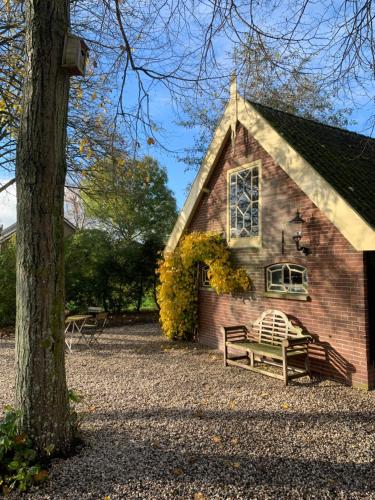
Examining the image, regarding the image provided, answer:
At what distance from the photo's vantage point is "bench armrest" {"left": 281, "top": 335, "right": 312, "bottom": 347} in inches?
268

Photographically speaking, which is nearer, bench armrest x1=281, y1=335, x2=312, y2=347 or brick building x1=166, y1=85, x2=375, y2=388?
brick building x1=166, y1=85, x2=375, y2=388

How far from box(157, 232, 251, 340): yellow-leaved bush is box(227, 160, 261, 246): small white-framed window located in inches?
21.6

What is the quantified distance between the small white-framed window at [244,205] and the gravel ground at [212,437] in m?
3.23

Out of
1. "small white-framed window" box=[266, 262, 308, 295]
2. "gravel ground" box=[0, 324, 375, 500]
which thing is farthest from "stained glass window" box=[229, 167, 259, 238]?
"gravel ground" box=[0, 324, 375, 500]

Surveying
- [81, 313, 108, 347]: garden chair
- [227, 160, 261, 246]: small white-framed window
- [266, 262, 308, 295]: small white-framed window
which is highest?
[227, 160, 261, 246]: small white-framed window

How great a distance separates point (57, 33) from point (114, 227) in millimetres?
19042

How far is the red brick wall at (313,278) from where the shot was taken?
6.66m

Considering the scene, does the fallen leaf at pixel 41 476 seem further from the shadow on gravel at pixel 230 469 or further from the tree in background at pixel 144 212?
the tree in background at pixel 144 212

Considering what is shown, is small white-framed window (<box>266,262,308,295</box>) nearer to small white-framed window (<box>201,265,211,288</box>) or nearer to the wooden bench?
the wooden bench

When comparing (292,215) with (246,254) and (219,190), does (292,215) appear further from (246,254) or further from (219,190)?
(219,190)

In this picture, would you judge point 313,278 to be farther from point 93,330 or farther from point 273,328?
point 93,330

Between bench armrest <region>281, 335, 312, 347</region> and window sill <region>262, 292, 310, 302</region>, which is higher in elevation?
window sill <region>262, 292, 310, 302</region>

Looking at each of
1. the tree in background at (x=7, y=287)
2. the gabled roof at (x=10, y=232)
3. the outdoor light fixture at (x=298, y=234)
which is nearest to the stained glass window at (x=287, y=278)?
the outdoor light fixture at (x=298, y=234)

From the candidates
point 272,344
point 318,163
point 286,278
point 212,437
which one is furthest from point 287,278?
point 212,437
